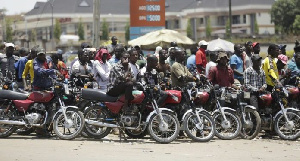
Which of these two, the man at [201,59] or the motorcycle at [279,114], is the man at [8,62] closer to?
the man at [201,59]

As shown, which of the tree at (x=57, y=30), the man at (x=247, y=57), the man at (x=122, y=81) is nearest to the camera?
the man at (x=122, y=81)

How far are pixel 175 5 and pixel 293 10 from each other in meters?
38.5

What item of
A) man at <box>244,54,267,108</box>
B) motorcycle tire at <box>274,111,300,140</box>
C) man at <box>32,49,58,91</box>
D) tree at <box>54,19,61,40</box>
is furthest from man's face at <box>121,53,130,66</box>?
tree at <box>54,19,61,40</box>

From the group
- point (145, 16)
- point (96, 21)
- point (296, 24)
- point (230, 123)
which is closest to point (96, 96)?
point (230, 123)

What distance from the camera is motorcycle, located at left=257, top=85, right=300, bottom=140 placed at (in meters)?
13.7

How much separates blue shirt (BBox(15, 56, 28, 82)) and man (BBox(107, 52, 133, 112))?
3.55 m

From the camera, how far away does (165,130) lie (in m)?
12.9

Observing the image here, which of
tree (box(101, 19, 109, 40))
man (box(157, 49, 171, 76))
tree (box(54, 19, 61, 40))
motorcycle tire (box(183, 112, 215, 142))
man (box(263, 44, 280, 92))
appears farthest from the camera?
tree (box(101, 19, 109, 40))

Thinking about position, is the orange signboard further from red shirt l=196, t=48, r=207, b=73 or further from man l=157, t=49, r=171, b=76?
man l=157, t=49, r=171, b=76

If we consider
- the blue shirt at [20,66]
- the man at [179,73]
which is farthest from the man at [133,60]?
the blue shirt at [20,66]

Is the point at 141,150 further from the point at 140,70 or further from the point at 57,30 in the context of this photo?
the point at 57,30

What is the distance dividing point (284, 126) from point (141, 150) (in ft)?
11.0

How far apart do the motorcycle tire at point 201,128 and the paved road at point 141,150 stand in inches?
6.2

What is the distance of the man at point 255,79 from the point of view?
46.4ft
